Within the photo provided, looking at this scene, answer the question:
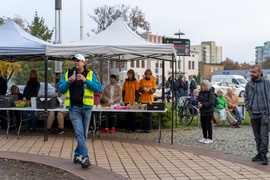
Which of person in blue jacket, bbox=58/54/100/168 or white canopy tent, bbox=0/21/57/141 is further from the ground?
white canopy tent, bbox=0/21/57/141

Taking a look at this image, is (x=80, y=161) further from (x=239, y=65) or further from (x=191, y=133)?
(x=239, y=65)

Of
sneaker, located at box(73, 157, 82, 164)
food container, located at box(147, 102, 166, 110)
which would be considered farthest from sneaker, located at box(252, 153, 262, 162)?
sneaker, located at box(73, 157, 82, 164)

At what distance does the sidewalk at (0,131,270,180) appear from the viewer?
623 centimetres

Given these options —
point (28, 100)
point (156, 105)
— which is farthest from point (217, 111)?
point (28, 100)

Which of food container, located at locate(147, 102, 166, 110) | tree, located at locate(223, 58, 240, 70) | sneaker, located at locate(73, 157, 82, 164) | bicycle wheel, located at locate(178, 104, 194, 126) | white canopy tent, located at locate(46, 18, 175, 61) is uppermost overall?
tree, located at locate(223, 58, 240, 70)

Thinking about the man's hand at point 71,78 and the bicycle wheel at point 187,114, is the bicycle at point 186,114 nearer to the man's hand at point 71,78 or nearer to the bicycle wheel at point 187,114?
the bicycle wheel at point 187,114

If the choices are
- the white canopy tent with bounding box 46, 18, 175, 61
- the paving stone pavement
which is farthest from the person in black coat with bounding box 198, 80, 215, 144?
the white canopy tent with bounding box 46, 18, 175, 61

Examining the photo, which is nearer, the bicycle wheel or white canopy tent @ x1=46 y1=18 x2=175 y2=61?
white canopy tent @ x1=46 y1=18 x2=175 y2=61

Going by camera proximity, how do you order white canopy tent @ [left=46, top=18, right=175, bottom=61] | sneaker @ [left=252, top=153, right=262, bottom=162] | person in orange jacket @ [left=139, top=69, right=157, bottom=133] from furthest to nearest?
person in orange jacket @ [left=139, top=69, right=157, bottom=133] → white canopy tent @ [left=46, top=18, right=175, bottom=61] → sneaker @ [left=252, top=153, right=262, bottom=162]

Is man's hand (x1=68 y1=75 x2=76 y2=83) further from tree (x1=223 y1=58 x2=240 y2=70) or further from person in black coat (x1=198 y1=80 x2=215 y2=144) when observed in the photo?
tree (x1=223 y1=58 x2=240 y2=70)

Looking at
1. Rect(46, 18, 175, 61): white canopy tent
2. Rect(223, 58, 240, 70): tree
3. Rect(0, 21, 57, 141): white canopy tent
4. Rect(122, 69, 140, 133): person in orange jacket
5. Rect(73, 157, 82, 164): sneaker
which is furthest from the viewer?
Rect(223, 58, 240, 70): tree

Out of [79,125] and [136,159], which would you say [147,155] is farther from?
[79,125]

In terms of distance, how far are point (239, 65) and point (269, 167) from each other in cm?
11497

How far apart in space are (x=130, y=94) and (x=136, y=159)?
391 cm
